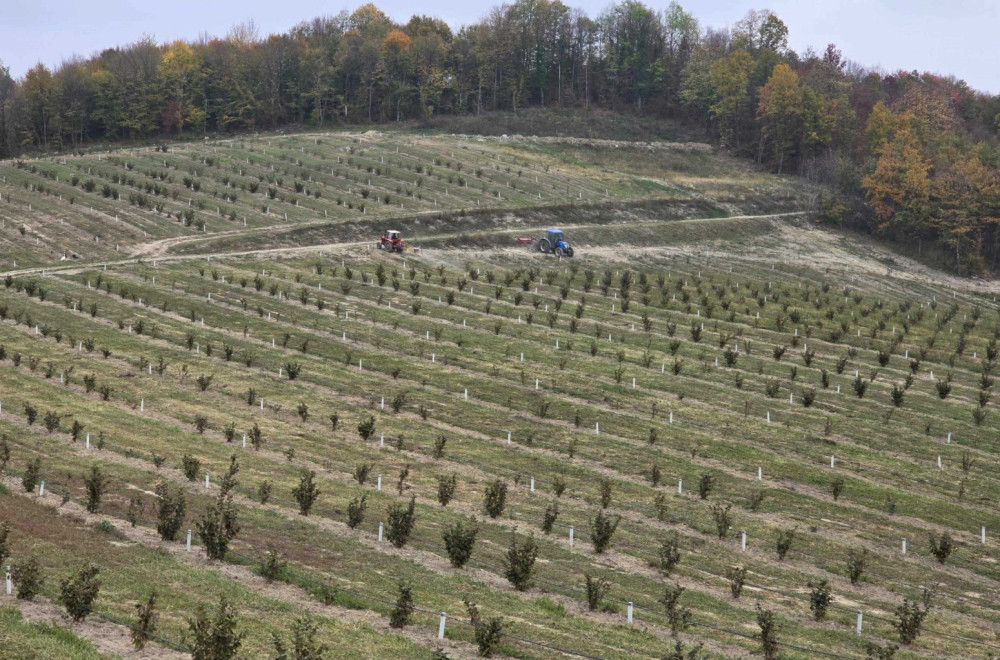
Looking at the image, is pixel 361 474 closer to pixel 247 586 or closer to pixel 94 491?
pixel 94 491

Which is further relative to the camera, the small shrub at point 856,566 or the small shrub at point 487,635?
the small shrub at point 856,566

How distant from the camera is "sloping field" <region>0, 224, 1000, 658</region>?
80.6 ft

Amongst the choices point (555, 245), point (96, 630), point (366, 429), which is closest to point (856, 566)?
point (366, 429)

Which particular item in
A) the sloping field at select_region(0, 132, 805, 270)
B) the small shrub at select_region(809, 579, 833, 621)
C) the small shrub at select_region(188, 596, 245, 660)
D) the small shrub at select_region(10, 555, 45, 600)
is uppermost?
the sloping field at select_region(0, 132, 805, 270)

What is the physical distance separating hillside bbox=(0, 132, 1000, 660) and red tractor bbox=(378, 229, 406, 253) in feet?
4.98

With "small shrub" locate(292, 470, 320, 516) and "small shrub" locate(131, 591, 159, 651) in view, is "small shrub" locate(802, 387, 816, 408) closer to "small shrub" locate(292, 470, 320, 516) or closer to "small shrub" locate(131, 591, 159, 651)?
"small shrub" locate(292, 470, 320, 516)

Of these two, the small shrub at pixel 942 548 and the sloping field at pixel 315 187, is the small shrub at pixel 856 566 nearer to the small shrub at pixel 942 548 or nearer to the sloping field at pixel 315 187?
the small shrub at pixel 942 548

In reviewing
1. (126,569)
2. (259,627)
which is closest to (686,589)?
(259,627)

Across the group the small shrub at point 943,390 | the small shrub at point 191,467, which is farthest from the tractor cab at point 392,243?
the small shrub at point 191,467

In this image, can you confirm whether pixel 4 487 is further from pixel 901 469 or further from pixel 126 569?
pixel 901 469

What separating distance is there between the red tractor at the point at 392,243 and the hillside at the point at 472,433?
59.8 inches

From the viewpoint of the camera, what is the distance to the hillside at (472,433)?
2445 centimetres

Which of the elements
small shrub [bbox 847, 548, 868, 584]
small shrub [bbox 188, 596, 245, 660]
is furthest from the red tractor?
small shrub [bbox 188, 596, 245, 660]

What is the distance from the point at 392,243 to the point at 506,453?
1625 inches
